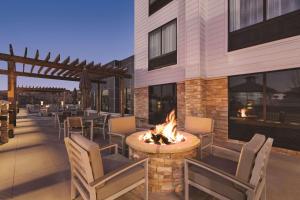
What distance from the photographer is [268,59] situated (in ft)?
17.3

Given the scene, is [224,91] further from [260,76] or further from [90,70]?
[90,70]

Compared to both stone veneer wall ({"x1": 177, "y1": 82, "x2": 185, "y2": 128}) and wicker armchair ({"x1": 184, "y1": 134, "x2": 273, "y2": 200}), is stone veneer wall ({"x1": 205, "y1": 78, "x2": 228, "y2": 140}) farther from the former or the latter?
wicker armchair ({"x1": 184, "y1": 134, "x2": 273, "y2": 200})

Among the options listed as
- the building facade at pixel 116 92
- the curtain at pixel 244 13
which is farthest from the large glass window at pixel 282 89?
the building facade at pixel 116 92

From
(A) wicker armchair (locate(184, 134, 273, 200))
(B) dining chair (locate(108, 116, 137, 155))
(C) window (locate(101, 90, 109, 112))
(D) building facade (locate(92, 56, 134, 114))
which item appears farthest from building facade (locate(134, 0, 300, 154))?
(C) window (locate(101, 90, 109, 112))

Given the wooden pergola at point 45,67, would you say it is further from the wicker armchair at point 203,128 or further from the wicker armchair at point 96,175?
the wicker armchair at point 96,175

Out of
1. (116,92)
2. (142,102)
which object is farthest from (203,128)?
(116,92)

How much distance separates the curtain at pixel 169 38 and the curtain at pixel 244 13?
107 inches

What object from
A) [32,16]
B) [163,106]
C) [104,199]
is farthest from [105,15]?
[104,199]

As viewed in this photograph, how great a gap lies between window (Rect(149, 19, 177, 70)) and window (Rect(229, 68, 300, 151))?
10.6 feet

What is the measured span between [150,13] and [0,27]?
4073 centimetres

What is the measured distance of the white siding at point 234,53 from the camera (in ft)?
16.1

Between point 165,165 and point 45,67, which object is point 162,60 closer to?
point 45,67

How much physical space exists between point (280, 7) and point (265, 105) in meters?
2.90

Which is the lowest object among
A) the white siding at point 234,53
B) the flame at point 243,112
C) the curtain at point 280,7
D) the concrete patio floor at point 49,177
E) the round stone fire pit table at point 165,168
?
the concrete patio floor at point 49,177
